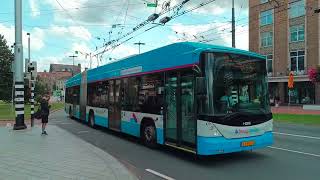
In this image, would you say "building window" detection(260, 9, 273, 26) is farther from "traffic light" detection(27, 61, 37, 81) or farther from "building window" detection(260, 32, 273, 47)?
"traffic light" detection(27, 61, 37, 81)

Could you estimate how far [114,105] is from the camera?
699 inches

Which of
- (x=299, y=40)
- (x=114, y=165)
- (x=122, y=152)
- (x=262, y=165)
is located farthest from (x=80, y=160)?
(x=299, y=40)

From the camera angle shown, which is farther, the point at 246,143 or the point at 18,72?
the point at 18,72

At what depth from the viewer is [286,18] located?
60094 mm

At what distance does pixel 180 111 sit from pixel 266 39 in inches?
2167

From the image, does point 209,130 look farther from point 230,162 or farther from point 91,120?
point 91,120

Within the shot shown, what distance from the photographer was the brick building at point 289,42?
5612 centimetres

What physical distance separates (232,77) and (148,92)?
3.78 meters

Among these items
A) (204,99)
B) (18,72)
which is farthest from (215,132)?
(18,72)

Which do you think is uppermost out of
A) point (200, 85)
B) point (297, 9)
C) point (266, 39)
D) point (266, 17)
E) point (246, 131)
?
point (297, 9)

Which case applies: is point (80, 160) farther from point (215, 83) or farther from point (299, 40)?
point (299, 40)

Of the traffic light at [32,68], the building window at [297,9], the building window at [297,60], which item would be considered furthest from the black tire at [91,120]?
the building window at [297,60]

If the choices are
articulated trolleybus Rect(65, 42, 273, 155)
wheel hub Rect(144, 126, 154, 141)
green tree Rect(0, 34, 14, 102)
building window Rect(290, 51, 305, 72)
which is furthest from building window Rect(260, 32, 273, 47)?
wheel hub Rect(144, 126, 154, 141)

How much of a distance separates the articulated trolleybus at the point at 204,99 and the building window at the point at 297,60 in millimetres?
47834
